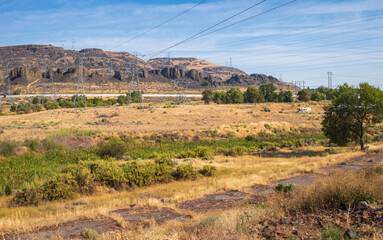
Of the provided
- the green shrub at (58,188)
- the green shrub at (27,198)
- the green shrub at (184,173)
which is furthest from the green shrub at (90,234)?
the green shrub at (184,173)

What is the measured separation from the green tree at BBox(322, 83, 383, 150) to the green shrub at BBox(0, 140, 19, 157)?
1301 inches

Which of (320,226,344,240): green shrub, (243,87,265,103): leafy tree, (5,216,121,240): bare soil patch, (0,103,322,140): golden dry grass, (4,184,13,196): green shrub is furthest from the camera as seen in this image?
(243,87,265,103): leafy tree

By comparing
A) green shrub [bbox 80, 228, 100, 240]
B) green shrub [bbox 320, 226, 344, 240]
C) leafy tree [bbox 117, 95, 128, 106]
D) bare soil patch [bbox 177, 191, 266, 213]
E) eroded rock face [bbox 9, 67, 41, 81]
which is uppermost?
eroded rock face [bbox 9, 67, 41, 81]

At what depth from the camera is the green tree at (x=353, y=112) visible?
32.3 meters

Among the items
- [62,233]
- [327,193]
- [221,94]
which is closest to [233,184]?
[327,193]

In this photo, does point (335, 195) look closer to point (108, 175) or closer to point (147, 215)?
point (147, 215)

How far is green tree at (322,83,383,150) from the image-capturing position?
32.3m

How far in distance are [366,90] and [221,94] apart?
84.6 m

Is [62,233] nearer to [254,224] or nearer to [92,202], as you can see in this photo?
[92,202]

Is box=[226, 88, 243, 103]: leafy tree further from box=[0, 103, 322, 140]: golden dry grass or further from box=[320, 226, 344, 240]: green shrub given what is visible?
box=[320, 226, 344, 240]: green shrub

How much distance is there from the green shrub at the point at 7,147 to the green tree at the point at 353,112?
3305cm

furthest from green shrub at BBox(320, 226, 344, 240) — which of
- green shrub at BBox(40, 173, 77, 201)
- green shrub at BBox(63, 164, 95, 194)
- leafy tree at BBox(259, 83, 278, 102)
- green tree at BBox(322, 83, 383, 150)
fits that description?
leafy tree at BBox(259, 83, 278, 102)

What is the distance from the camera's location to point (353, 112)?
32969 mm

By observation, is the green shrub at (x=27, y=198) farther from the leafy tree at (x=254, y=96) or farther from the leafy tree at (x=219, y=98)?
the leafy tree at (x=254, y=96)
